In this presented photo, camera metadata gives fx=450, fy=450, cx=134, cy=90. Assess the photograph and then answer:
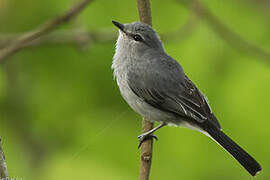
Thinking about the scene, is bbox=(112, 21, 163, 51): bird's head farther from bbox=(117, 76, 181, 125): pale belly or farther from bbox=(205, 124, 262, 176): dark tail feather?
bbox=(205, 124, 262, 176): dark tail feather

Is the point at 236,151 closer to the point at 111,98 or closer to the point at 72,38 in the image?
the point at 111,98

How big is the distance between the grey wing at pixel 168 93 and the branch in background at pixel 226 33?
586mm

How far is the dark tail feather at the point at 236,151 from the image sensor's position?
3100 millimetres

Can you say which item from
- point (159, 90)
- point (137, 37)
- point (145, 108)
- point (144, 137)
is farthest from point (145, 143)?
point (137, 37)

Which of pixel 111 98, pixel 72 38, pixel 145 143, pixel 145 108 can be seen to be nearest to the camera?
pixel 145 143

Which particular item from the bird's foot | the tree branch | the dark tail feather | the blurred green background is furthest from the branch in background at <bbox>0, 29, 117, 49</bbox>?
the dark tail feather

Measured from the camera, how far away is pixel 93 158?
3428mm

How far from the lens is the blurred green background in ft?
11.1

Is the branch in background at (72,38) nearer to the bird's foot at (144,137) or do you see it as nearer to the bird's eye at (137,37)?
the bird's eye at (137,37)

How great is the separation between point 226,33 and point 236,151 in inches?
43.9

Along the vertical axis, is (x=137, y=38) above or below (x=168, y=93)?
above

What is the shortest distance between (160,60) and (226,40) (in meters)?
0.68

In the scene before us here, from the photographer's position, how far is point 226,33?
3.84 m

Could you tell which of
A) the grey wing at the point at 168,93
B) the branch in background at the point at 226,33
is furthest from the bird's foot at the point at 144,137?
the branch in background at the point at 226,33
